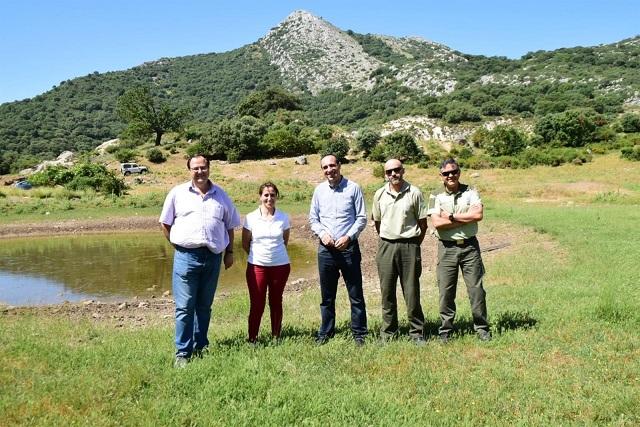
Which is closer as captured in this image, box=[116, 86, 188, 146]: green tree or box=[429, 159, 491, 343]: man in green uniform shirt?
box=[429, 159, 491, 343]: man in green uniform shirt

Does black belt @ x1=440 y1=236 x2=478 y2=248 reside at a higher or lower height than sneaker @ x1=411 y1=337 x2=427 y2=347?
higher

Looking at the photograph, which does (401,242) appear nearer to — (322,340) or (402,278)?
(402,278)

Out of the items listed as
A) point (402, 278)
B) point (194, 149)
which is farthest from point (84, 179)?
point (402, 278)

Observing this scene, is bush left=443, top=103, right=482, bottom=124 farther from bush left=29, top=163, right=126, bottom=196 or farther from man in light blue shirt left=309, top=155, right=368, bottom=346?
man in light blue shirt left=309, top=155, right=368, bottom=346

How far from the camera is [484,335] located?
5547 mm

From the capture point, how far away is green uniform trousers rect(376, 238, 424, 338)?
5.57 meters

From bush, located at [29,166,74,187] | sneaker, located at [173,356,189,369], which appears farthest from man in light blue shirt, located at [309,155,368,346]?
bush, located at [29,166,74,187]

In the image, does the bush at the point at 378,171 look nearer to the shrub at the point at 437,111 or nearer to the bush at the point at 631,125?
the bush at the point at 631,125

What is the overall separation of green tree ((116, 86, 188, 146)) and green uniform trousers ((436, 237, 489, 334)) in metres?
51.9

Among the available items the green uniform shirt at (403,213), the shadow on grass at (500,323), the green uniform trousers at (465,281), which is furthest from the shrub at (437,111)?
the green uniform shirt at (403,213)

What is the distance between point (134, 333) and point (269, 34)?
13576cm

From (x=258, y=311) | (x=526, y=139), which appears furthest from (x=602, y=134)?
(x=258, y=311)

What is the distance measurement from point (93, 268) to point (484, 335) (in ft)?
38.5

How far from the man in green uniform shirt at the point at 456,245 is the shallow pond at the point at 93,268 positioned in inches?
257
